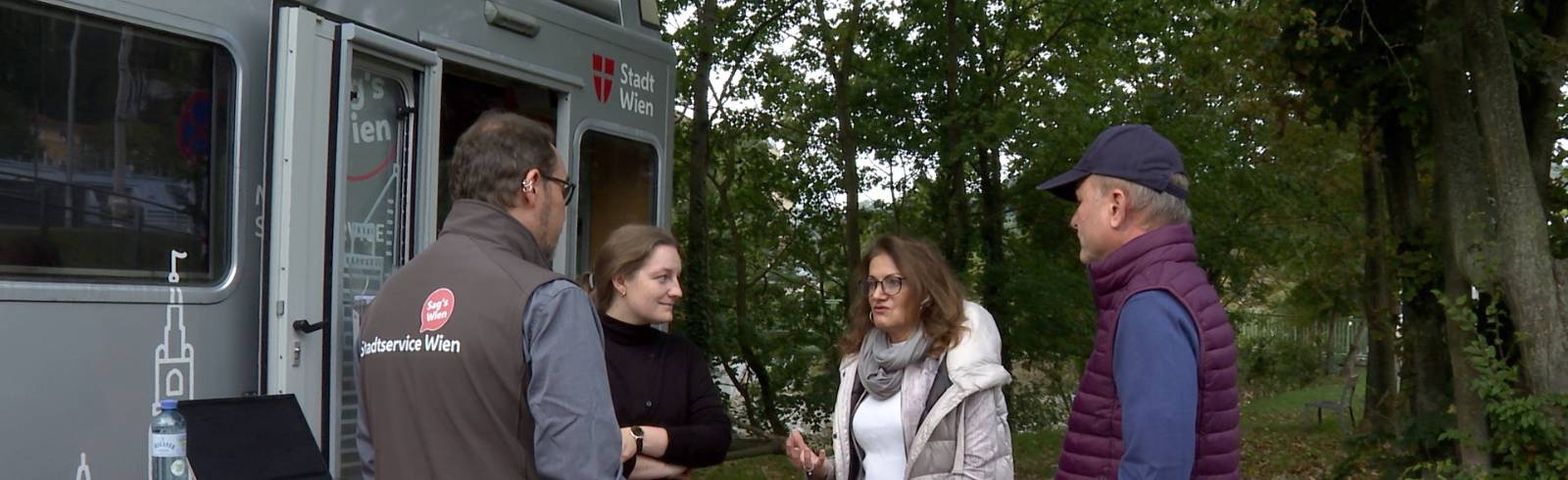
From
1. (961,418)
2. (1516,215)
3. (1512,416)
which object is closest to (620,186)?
(961,418)

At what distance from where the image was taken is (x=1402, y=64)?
800 cm

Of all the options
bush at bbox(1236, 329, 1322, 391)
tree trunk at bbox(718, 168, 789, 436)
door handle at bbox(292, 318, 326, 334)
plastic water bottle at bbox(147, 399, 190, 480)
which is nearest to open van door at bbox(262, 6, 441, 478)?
door handle at bbox(292, 318, 326, 334)

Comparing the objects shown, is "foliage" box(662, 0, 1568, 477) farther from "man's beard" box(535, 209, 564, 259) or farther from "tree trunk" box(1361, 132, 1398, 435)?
"man's beard" box(535, 209, 564, 259)

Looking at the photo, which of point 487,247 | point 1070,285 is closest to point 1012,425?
point 1070,285

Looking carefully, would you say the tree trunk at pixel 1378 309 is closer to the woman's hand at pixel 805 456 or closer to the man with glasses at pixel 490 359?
the woman's hand at pixel 805 456

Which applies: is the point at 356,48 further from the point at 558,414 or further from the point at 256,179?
the point at 558,414

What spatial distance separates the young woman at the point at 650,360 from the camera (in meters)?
3.78

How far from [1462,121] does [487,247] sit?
627 centimetres

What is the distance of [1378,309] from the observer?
1118 centimetres

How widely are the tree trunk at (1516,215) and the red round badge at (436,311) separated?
19.6 feet

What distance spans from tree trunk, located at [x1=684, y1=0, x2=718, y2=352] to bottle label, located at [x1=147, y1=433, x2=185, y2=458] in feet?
38.6

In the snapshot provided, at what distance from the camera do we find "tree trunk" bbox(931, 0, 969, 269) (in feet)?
54.0

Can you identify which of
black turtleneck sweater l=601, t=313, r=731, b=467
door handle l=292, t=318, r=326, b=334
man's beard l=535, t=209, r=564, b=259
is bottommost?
black turtleneck sweater l=601, t=313, r=731, b=467

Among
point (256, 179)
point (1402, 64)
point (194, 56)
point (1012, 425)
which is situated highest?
point (1402, 64)
